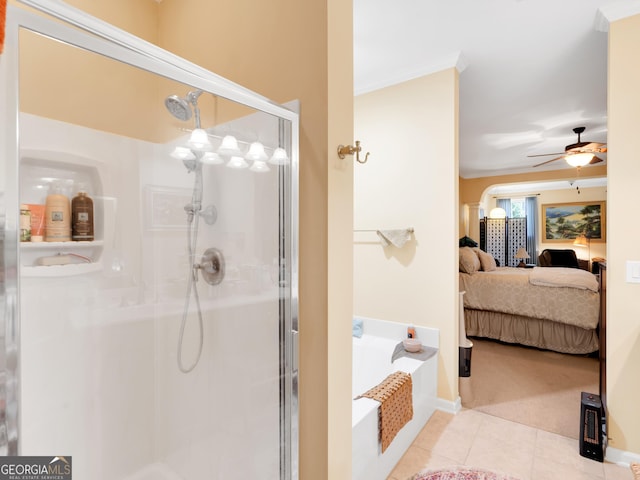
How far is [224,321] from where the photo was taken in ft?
4.51

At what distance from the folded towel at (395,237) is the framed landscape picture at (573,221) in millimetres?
7514

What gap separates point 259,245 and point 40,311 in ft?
2.73

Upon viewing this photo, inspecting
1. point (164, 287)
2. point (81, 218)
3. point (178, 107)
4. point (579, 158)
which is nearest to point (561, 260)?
point (579, 158)

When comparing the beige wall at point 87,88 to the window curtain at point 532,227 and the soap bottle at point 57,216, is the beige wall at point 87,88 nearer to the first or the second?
the soap bottle at point 57,216

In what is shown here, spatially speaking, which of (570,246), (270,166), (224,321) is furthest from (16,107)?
(570,246)

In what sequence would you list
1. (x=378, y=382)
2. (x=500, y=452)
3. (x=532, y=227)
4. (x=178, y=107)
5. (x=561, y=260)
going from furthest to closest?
(x=532, y=227)
(x=561, y=260)
(x=378, y=382)
(x=500, y=452)
(x=178, y=107)

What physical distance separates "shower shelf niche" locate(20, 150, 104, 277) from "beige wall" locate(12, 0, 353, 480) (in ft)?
0.56

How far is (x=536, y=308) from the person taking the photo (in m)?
4.09

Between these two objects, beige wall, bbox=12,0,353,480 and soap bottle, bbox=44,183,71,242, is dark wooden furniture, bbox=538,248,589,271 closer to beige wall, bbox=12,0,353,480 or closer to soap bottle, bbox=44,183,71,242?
beige wall, bbox=12,0,353,480

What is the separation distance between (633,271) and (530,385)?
161 cm

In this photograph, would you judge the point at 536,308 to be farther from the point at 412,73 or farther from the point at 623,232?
the point at 412,73

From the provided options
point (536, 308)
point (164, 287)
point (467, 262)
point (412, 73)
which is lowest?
point (536, 308)

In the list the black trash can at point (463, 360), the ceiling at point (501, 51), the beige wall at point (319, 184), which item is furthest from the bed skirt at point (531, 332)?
the beige wall at point (319, 184)

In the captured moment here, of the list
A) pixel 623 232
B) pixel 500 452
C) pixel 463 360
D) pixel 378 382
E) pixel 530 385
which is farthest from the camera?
pixel 530 385
